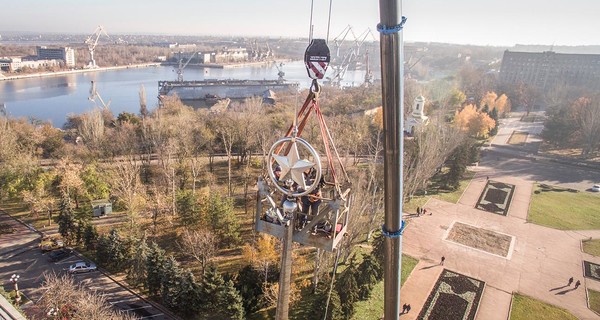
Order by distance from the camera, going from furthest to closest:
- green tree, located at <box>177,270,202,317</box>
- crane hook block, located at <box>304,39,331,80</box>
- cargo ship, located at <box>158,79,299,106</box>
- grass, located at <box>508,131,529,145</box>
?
1. cargo ship, located at <box>158,79,299,106</box>
2. grass, located at <box>508,131,529,145</box>
3. green tree, located at <box>177,270,202,317</box>
4. crane hook block, located at <box>304,39,331,80</box>

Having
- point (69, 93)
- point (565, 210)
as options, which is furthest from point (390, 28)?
point (69, 93)

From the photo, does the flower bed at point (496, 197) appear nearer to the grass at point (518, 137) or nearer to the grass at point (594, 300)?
the grass at point (594, 300)

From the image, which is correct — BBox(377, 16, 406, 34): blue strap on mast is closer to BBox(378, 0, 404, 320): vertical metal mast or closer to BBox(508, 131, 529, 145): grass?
BBox(378, 0, 404, 320): vertical metal mast

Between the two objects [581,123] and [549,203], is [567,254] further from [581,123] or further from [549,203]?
[581,123]

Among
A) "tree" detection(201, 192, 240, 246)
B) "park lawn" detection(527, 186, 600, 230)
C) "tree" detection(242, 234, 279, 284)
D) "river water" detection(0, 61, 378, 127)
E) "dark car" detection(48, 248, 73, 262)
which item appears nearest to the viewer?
"tree" detection(242, 234, 279, 284)

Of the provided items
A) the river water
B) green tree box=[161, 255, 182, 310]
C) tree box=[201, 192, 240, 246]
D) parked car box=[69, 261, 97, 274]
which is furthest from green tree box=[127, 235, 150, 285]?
the river water

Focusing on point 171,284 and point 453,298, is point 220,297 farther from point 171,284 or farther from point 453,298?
point 453,298

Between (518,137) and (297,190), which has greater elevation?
(297,190)
